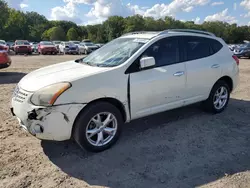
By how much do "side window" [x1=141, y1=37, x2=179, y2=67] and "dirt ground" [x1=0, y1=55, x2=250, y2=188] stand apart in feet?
4.14

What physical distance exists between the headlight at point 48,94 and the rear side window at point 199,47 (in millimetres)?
2505

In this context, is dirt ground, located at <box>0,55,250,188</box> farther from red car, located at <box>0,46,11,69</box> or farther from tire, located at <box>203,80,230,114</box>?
red car, located at <box>0,46,11,69</box>

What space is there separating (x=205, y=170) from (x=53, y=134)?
2107mm

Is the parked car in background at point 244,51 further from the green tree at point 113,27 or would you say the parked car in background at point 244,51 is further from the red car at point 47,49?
the green tree at point 113,27

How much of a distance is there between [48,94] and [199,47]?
3.18 m

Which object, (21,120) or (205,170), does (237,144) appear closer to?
(205,170)

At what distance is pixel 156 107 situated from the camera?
4.36 m

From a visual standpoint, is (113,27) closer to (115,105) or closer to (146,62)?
(146,62)

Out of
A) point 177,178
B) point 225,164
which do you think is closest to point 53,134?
point 177,178

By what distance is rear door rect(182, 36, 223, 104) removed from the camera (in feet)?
15.8

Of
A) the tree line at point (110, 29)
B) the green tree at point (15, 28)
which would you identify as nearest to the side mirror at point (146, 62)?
the tree line at point (110, 29)

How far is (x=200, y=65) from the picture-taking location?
493 cm

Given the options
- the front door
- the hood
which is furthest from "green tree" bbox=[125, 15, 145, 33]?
the hood

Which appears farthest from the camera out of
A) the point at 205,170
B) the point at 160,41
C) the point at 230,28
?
the point at 230,28
